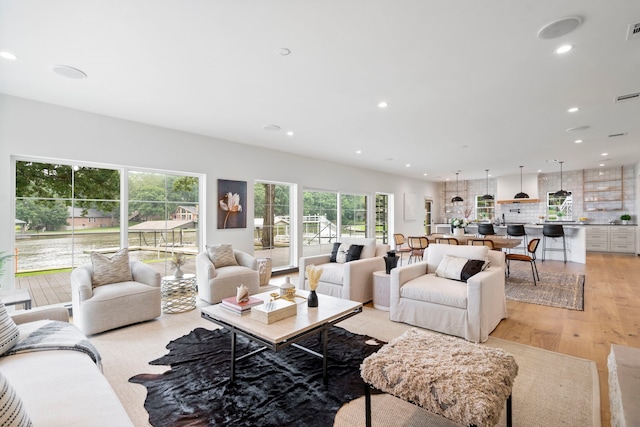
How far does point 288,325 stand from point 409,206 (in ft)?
31.0

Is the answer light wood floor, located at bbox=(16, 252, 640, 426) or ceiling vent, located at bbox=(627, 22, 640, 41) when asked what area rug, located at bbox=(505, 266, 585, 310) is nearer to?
light wood floor, located at bbox=(16, 252, 640, 426)

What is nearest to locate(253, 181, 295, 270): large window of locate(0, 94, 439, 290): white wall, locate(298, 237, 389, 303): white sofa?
locate(0, 94, 439, 290): white wall

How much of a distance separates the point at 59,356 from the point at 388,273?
3.40 metres

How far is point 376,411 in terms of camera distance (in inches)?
77.3

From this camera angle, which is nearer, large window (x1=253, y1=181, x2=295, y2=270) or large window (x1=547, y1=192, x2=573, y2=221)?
large window (x1=253, y1=181, x2=295, y2=270)

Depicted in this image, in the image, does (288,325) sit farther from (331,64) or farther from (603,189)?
(603,189)

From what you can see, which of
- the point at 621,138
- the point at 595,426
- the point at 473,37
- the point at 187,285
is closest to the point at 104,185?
the point at 187,285

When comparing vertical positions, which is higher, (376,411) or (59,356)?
(59,356)

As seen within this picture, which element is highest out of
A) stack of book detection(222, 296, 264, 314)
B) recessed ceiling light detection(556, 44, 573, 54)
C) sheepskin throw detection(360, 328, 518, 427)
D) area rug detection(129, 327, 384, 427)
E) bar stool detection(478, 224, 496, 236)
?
recessed ceiling light detection(556, 44, 573, 54)

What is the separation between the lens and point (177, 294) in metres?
3.96

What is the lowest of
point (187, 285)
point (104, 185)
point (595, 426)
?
point (595, 426)

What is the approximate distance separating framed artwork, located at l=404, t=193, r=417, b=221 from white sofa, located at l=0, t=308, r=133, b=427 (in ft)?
32.9

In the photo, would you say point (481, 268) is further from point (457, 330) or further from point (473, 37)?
point (473, 37)

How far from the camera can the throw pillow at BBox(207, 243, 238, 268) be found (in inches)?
181
